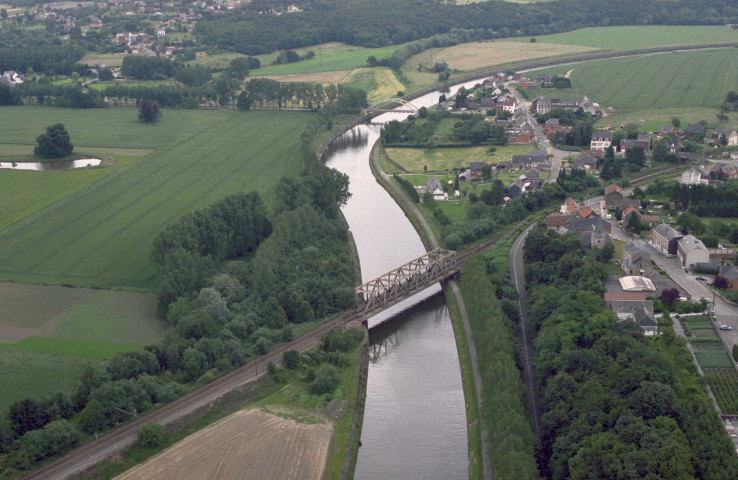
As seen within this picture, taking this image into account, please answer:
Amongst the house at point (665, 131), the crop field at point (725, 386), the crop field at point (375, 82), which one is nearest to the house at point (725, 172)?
the house at point (665, 131)

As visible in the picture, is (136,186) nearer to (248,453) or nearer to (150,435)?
(150,435)

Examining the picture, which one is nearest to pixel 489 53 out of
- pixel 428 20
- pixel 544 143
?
pixel 428 20

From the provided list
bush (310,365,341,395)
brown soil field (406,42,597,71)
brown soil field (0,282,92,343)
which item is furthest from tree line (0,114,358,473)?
brown soil field (406,42,597,71)

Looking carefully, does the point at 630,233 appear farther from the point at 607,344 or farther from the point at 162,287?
the point at 162,287

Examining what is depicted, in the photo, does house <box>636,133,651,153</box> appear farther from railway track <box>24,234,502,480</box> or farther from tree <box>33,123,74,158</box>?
tree <box>33,123,74,158</box>

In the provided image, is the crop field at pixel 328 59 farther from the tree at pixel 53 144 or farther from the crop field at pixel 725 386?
the crop field at pixel 725 386

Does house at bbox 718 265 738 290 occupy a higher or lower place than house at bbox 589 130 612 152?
lower
